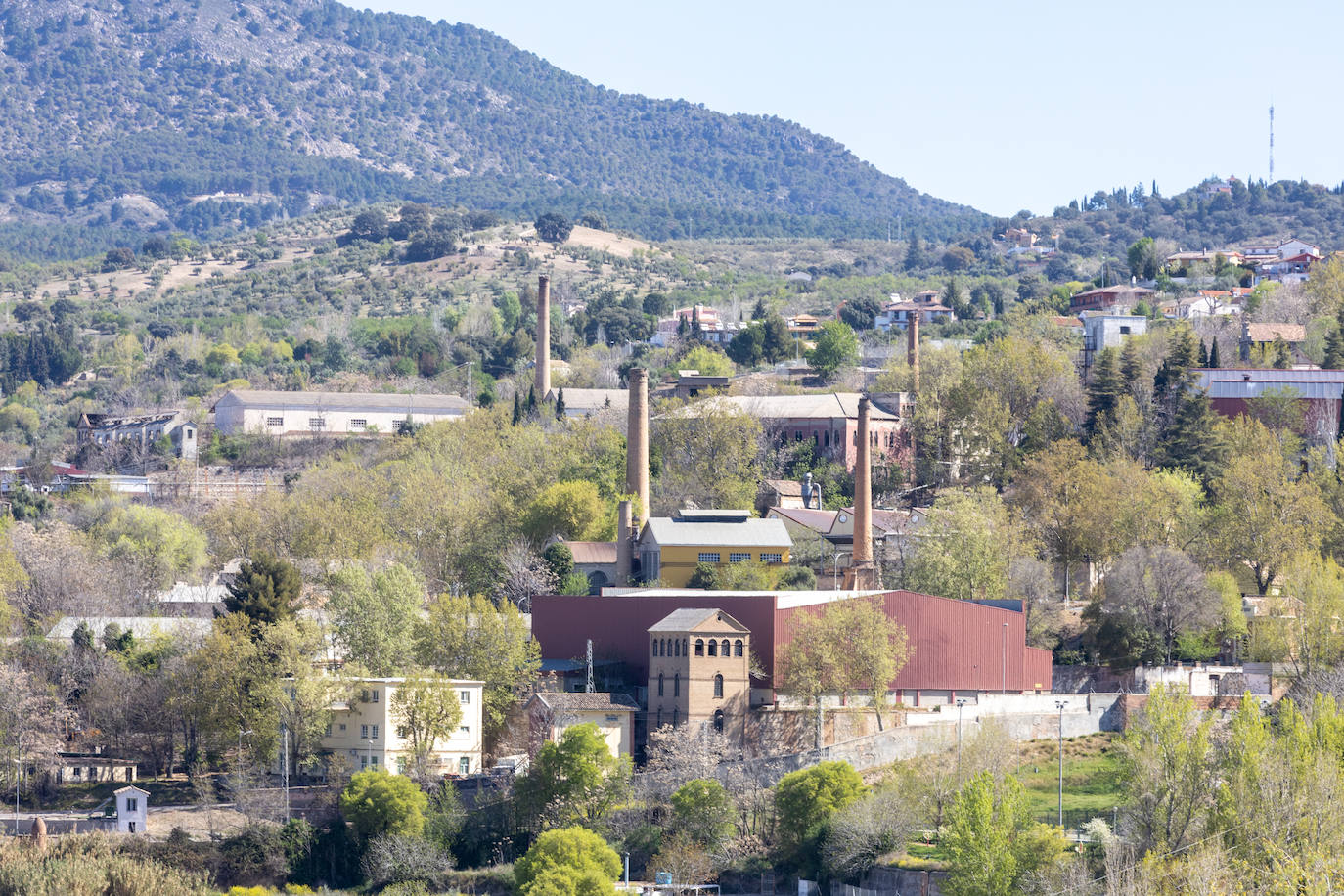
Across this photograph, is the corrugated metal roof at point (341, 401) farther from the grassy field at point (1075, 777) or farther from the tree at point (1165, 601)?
the grassy field at point (1075, 777)

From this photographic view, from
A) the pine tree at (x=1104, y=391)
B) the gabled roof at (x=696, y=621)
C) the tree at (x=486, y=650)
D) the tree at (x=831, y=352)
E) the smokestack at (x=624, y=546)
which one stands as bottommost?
the tree at (x=486, y=650)

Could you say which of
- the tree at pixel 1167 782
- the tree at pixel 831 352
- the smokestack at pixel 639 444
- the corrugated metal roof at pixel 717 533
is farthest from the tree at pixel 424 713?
the tree at pixel 831 352

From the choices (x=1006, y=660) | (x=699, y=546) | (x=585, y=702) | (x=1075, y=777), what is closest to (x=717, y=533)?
(x=699, y=546)

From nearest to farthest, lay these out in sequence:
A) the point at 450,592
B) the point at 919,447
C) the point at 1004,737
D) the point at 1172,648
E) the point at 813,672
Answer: the point at 1004,737 < the point at 813,672 < the point at 1172,648 < the point at 450,592 < the point at 919,447

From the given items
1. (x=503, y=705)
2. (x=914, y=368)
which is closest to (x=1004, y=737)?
(x=503, y=705)

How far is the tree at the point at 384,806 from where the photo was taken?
6488 cm

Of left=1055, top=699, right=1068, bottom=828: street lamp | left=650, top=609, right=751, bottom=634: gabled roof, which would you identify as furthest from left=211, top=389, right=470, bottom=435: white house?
left=1055, top=699, right=1068, bottom=828: street lamp

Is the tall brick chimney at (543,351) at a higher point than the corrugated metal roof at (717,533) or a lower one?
higher

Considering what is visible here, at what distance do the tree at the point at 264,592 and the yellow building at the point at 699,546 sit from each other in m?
13.9

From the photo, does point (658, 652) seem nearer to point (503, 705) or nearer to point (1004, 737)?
point (503, 705)

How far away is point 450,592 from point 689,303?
296 feet

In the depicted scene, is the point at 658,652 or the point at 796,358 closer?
the point at 658,652

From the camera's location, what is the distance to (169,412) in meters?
131

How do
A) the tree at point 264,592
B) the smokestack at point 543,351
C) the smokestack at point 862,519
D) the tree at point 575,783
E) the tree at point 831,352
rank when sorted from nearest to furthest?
the tree at point 575,783
the tree at point 264,592
the smokestack at point 862,519
the smokestack at point 543,351
the tree at point 831,352
